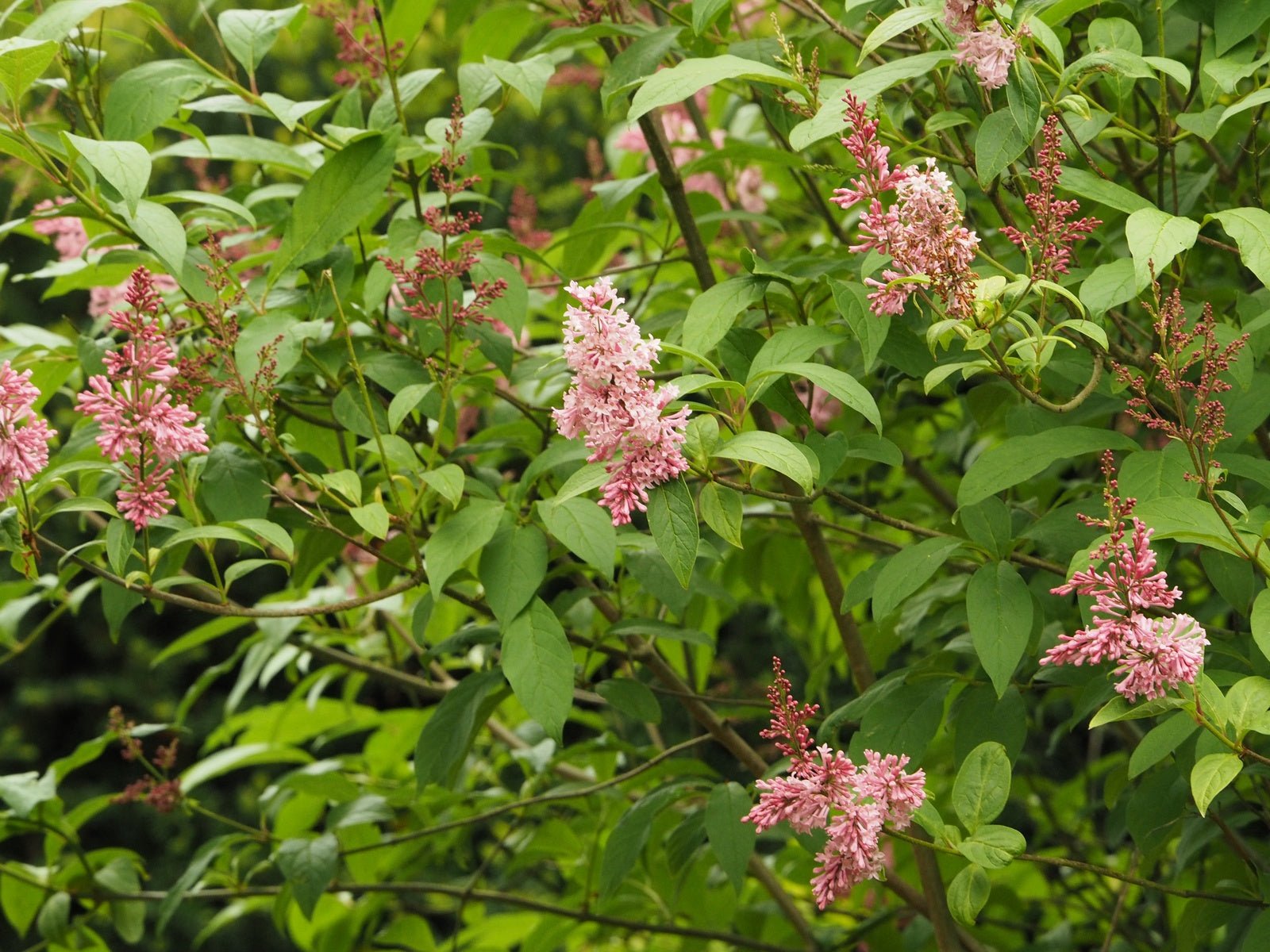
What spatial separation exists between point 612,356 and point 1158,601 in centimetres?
38

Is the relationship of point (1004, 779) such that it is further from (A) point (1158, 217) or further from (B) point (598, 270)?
(B) point (598, 270)

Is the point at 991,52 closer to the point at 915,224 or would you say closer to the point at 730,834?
the point at 915,224

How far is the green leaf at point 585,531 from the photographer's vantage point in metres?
1.04

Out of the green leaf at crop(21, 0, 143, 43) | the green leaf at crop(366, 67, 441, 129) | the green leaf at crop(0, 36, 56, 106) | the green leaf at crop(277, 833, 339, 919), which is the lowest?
the green leaf at crop(277, 833, 339, 919)

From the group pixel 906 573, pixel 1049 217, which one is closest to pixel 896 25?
pixel 1049 217

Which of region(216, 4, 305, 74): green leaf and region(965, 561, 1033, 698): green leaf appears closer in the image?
region(965, 561, 1033, 698): green leaf

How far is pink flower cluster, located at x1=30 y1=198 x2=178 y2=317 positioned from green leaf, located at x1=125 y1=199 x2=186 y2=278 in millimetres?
456

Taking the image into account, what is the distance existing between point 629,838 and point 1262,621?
0.74m

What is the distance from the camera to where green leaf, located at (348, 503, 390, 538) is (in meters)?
1.05

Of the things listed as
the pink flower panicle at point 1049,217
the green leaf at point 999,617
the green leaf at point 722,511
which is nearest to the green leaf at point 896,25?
the pink flower panicle at point 1049,217

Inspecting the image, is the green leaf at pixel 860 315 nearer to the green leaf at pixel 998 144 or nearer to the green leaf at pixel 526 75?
the green leaf at pixel 998 144

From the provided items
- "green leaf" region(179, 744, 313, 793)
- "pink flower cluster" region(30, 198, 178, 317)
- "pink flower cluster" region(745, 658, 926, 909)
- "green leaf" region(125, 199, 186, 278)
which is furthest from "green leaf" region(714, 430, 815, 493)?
"green leaf" region(179, 744, 313, 793)

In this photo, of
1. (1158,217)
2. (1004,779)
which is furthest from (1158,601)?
(1158,217)

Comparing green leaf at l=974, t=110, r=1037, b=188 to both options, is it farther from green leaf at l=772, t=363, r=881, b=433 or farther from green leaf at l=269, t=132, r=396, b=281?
green leaf at l=269, t=132, r=396, b=281
